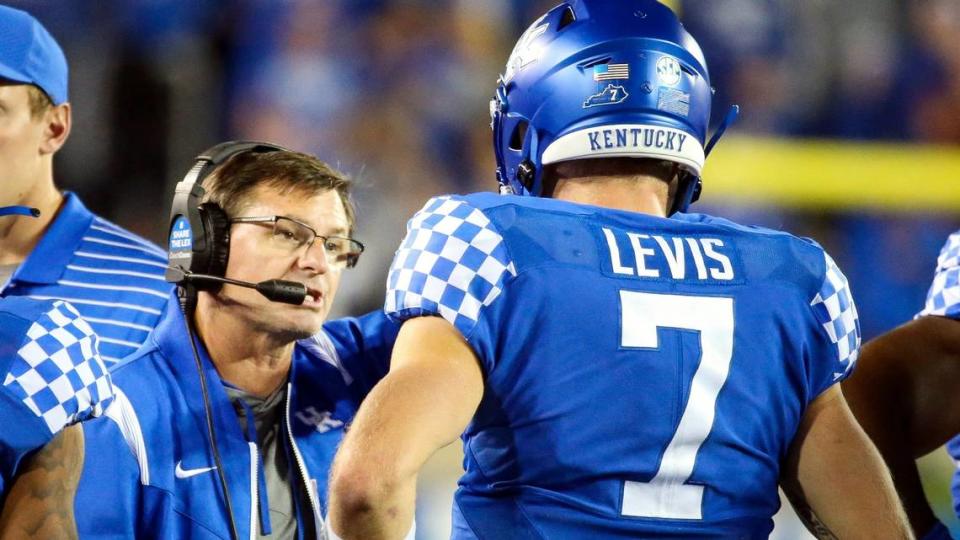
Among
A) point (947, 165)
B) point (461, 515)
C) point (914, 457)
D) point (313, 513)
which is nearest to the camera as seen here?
point (461, 515)

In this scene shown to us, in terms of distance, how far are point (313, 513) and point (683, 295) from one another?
2.76ft

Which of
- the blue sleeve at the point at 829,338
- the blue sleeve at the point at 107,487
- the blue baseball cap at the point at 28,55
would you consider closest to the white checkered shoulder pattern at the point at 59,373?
the blue sleeve at the point at 107,487

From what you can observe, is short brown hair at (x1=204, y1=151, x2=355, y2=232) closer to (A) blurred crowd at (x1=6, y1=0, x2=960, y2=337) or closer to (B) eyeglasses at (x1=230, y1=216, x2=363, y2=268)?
(B) eyeglasses at (x1=230, y1=216, x2=363, y2=268)

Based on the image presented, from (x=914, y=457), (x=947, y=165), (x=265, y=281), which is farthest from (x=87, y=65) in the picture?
(x=947, y=165)

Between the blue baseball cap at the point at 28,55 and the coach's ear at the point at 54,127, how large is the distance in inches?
1.1

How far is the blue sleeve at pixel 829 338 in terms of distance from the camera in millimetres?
1868

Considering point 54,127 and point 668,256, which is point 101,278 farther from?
point 668,256

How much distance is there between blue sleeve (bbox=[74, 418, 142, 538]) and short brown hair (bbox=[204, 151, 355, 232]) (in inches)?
19.4

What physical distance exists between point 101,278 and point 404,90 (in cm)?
267

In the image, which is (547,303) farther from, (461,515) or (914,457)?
(914,457)

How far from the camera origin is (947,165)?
6.34 metres

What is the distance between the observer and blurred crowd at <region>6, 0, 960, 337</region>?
193 inches

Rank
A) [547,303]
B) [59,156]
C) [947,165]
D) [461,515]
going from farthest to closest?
[947,165] → [59,156] → [461,515] → [547,303]

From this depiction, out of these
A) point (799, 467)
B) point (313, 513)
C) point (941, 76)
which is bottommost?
point (313, 513)
